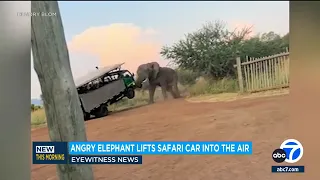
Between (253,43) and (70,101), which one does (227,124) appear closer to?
(253,43)

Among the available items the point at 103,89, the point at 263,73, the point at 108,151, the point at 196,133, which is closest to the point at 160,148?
the point at 196,133

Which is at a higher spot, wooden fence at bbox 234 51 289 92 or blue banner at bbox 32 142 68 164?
wooden fence at bbox 234 51 289 92

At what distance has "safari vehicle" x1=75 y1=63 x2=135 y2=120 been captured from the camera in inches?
132

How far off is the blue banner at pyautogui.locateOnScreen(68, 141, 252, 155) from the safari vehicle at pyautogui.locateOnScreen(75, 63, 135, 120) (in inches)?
10.2

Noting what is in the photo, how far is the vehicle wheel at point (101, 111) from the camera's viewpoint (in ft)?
11.1

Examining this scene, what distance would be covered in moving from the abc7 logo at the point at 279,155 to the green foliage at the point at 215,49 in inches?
28.1

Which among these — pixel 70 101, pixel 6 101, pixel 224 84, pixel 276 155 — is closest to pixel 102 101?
pixel 70 101

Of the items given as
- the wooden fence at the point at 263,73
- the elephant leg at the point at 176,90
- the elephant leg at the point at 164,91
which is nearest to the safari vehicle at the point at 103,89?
the elephant leg at the point at 164,91

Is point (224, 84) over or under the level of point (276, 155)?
over

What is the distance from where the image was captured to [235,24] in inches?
130

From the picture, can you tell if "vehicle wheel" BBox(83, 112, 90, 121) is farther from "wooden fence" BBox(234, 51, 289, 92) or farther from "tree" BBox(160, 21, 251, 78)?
"wooden fence" BBox(234, 51, 289, 92)

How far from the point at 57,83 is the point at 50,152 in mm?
583

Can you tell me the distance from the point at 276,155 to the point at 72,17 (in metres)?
2.05

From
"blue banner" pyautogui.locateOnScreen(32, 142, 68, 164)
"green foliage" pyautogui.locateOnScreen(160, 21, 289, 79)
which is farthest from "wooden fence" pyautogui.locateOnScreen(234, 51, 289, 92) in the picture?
"blue banner" pyautogui.locateOnScreen(32, 142, 68, 164)
